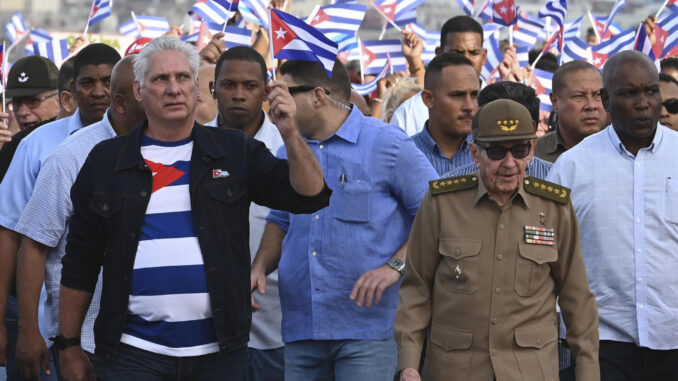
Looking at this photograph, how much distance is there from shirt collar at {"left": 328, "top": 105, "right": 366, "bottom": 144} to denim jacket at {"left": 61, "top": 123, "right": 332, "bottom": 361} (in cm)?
103

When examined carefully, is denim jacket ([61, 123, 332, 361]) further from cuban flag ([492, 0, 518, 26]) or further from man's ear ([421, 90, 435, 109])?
cuban flag ([492, 0, 518, 26])

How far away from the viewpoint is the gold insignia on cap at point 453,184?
6090 millimetres

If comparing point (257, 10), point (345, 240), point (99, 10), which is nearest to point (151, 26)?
point (99, 10)

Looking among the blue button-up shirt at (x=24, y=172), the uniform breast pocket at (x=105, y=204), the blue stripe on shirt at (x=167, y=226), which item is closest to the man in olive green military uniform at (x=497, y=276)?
the blue stripe on shirt at (x=167, y=226)

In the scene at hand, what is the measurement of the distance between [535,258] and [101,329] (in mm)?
1895

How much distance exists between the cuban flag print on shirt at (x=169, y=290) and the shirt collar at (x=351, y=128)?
143 centimetres

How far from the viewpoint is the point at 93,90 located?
8.23 metres

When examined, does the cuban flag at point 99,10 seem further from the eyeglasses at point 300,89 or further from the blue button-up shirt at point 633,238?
the blue button-up shirt at point 633,238

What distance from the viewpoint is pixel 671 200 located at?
6930mm

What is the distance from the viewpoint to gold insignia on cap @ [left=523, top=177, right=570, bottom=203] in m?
6.04

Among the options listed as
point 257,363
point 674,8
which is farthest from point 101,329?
point 674,8

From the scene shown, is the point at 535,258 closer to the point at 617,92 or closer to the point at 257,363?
the point at 617,92

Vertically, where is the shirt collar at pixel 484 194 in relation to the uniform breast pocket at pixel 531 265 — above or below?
above

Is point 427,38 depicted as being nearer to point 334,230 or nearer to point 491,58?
point 491,58
